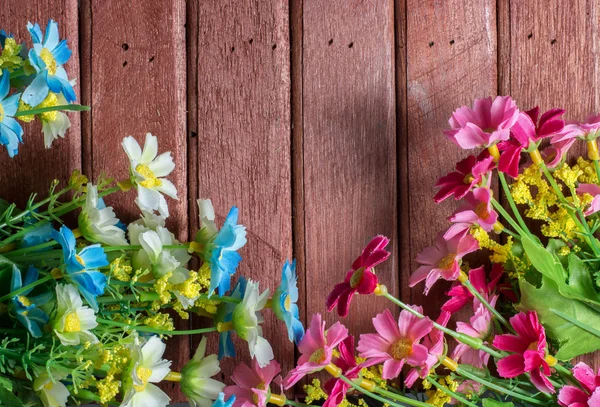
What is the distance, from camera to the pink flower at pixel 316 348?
67 centimetres

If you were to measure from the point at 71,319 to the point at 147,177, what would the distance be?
6.3 inches

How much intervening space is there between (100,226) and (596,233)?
561 mm

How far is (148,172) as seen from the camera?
0.68 m

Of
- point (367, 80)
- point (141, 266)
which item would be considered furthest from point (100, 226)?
point (367, 80)

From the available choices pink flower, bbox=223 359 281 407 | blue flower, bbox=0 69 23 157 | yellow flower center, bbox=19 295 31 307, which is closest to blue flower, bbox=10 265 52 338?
yellow flower center, bbox=19 295 31 307

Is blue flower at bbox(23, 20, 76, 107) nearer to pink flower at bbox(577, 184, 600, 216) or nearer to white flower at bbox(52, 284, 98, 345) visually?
white flower at bbox(52, 284, 98, 345)

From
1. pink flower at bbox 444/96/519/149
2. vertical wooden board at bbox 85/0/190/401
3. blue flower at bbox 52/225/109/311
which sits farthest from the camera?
vertical wooden board at bbox 85/0/190/401

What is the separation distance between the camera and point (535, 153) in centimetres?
71

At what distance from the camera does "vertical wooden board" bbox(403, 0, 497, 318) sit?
79 centimetres

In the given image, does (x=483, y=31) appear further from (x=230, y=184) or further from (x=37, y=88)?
(x=37, y=88)

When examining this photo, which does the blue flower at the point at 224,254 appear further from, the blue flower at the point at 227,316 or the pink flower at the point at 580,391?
the pink flower at the point at 580,391

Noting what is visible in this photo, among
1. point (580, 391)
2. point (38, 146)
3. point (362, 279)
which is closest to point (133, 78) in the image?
point (38, 146)

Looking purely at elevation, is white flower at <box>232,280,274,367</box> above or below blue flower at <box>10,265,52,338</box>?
below

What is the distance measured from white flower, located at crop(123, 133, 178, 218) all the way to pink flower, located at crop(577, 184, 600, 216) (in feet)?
1.45
